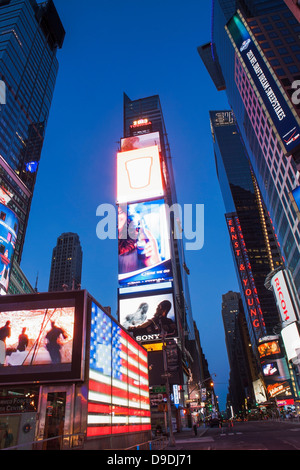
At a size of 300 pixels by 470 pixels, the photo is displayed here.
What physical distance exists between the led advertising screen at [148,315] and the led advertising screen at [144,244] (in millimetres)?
3510

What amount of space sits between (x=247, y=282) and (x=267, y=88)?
10051cm

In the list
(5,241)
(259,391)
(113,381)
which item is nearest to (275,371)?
(259,391)

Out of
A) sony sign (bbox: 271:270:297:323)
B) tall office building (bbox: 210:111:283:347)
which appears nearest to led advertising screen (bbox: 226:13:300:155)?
sony sign (bbox: 271:270:297:323)

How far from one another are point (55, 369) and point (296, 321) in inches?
2722

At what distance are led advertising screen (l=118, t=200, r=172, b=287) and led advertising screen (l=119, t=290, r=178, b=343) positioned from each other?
3.51m

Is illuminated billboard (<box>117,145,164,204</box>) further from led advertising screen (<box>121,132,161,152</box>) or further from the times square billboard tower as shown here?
led advertising screen (<box>121,132,161,152</box>)

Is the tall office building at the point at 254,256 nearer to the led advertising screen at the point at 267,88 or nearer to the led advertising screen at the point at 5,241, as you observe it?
the led advertising screen at the point at 267,88

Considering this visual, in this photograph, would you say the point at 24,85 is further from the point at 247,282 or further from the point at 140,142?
the point at 247,282

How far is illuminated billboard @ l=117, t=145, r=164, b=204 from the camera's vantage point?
219 feet

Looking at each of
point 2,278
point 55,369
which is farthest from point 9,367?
point 2,278

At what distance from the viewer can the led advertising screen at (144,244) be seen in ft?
195

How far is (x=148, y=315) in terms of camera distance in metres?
55.4

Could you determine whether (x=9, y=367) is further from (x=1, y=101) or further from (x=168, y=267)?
(x=1, y=101)

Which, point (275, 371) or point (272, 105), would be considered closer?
point (272, 105)
